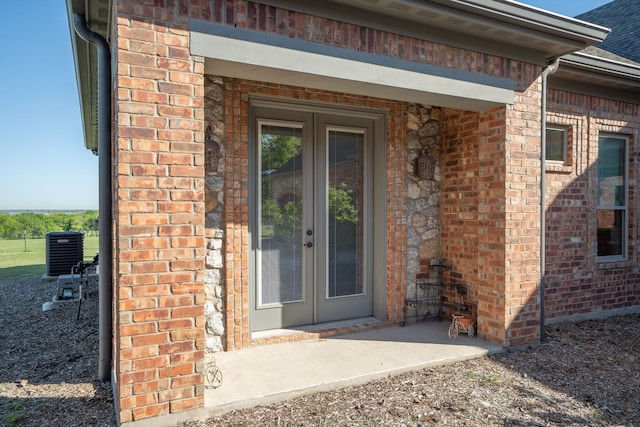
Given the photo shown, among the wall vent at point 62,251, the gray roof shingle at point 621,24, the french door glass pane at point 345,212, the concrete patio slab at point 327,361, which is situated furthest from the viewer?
the wall vent at point 62,251

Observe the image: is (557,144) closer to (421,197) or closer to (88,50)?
(421,197)

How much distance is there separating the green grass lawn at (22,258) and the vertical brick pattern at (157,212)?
355 inches

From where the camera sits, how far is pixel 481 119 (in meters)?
4.31

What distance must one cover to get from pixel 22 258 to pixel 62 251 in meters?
7.13

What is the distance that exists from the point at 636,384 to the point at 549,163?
2650 mm

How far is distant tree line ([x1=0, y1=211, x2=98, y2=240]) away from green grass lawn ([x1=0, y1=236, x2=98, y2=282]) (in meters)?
0.47

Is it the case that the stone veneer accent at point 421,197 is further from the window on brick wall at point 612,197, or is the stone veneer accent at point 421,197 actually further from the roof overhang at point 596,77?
the window on brick wall at point 612,197

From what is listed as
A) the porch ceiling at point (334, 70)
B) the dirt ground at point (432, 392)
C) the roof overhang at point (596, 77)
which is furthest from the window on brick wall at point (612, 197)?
the porch ceiling at point (334, 70)

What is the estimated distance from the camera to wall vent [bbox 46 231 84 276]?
858 cm

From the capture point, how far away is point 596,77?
5.16m

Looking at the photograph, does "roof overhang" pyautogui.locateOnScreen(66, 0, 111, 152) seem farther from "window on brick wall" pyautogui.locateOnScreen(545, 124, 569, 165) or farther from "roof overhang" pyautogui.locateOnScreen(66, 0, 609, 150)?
"window on brick wall" pyautogui.locateOnScreen(545, 124, 569, 165)

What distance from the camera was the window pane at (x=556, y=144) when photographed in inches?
205

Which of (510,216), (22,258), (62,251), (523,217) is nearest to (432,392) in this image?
(510,216)

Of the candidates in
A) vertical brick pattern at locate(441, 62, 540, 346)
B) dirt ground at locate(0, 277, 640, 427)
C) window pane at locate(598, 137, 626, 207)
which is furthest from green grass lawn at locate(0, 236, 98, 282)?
window pane at locate(598, 137, 626, 207)
